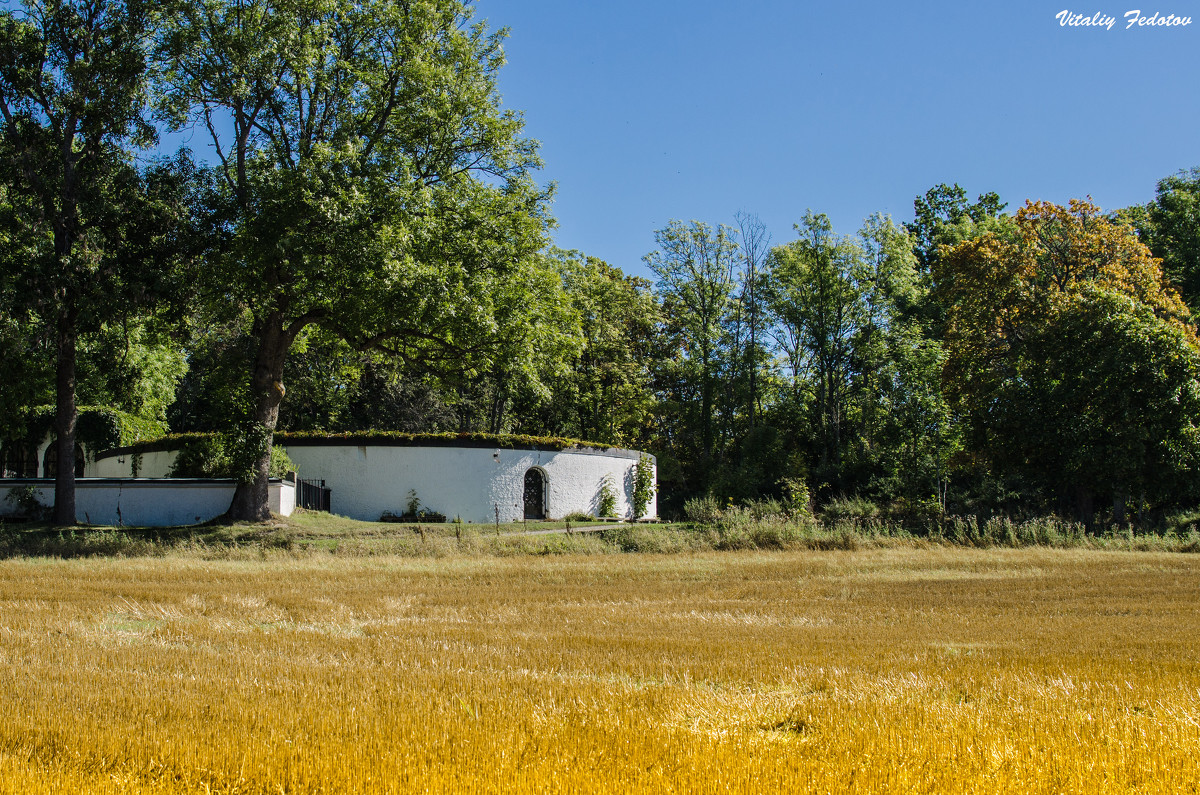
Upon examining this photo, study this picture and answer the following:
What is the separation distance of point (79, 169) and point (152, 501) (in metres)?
9.40

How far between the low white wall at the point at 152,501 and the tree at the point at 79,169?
300 cm

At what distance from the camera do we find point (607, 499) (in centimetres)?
3216

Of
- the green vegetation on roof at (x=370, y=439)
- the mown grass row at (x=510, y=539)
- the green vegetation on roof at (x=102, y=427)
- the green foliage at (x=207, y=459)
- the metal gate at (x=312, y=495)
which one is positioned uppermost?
the green vegetation on roof at (x=102, y=427)

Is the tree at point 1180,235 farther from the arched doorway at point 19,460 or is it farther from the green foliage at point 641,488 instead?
the arched doorway at point 19,460

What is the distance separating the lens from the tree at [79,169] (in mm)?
19562

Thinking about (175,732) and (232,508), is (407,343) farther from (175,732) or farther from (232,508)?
(175,732)

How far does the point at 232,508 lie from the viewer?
21500 millimetres

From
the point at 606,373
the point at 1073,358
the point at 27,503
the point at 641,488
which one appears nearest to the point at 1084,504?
the point at 1073,358

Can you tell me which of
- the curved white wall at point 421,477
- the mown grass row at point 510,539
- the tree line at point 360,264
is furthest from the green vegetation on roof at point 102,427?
the mown grass row at point 510,539

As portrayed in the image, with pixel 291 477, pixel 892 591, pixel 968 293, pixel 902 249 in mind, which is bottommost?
pixel 892 591

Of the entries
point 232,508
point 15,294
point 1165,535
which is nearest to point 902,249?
→ point 1165,535

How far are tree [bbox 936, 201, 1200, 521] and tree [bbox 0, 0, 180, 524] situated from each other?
86.3 feet

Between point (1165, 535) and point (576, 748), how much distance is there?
2340cm

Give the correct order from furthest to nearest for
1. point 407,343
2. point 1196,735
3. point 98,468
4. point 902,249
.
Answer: point 902,249
point 98,468
point 407,343
point 1196,735
